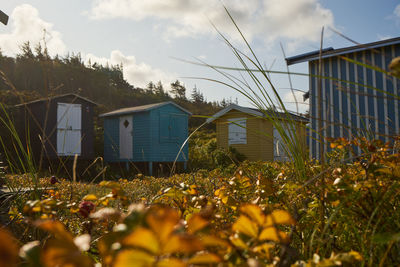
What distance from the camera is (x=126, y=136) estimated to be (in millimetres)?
15125

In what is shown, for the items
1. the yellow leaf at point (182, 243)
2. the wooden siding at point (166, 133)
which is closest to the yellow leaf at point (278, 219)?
the yellow leaf at point (182, 243)

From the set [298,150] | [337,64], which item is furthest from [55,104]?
[298,150]

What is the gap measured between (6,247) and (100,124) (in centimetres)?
2381

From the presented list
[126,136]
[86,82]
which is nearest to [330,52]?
[126,136]

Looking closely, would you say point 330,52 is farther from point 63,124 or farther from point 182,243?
point 63,124

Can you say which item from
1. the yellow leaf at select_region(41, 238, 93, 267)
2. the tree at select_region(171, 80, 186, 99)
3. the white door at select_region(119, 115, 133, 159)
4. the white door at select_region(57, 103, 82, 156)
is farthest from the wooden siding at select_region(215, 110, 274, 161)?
the tree at select_region(171, 80, 186, 99)

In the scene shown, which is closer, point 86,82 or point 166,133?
point 166,133

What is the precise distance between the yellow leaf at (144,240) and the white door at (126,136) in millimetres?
14766

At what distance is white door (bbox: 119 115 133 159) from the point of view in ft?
48.9

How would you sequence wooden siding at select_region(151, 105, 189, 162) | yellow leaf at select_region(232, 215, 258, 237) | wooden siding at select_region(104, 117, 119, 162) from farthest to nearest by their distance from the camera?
1. wooden siding at select_region(104, 117, 119, 162)
2. wooden siding at select_region(151, 105, 189, 162)
3. yellow leaf at select_region(232, 215, 258, 237)

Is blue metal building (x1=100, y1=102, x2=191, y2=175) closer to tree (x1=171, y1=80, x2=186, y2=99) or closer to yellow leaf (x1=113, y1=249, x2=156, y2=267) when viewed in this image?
yellow leaf (x1=113, y1=249, x2=156, y2=267)

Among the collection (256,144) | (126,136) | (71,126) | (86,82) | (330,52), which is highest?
(86,82)

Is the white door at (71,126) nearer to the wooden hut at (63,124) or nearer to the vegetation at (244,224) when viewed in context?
the wooden hut at (63,124)

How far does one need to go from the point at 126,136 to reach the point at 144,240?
1521 centimetres
